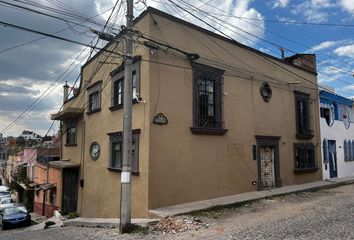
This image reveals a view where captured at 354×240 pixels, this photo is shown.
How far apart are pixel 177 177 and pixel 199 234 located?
3264 millimetres

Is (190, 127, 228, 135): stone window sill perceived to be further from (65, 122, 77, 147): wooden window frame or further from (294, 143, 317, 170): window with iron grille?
(65, 122, 77, 147): wooden window frame

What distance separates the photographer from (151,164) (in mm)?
11039

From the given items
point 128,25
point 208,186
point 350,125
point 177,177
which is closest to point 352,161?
point 350,125

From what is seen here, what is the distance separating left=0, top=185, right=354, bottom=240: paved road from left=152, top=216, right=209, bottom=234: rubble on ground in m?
0.28

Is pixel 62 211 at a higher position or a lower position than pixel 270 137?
lower

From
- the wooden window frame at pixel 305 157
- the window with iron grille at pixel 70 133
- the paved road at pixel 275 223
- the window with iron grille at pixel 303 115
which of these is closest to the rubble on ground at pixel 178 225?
the paved road at pixel 275 223

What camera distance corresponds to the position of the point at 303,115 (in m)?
18.3

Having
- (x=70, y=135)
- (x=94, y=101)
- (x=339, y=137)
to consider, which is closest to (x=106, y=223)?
(x=94, y=101)

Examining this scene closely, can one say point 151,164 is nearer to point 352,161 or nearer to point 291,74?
point 291,74

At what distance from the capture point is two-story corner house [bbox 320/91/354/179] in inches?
778

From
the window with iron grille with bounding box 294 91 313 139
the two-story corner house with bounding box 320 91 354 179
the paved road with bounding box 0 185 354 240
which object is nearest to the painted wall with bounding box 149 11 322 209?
the window with iron grille with bounding box 294 91 313 139

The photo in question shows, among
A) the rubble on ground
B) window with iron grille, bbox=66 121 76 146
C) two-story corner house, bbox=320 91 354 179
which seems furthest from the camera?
two-story corner house, bbox=320 91 354 179

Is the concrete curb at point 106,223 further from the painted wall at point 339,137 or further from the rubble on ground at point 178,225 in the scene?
the painted wall at point 339,137

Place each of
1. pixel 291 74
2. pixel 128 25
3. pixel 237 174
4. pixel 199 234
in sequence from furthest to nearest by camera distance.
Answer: pixel 291 74
pixel 237 174
pixel 128 25
pixel 199 234
